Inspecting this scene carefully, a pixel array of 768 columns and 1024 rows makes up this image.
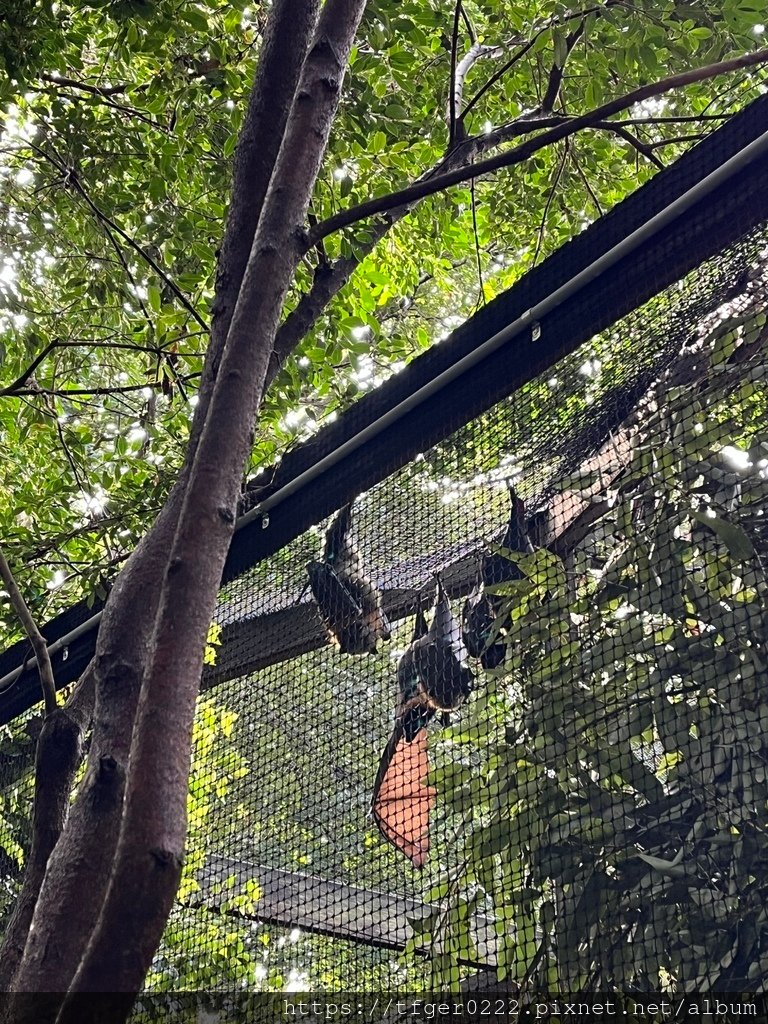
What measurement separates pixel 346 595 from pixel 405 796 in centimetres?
40

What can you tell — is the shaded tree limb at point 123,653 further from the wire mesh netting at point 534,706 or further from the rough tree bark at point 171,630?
the wire mesh netting at point 534,706

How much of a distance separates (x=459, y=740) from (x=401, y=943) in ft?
1.09

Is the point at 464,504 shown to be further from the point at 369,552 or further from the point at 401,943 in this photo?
the point at 401,943

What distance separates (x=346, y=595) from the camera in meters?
1.77

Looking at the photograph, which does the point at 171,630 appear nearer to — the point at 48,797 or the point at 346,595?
the point at 48,797

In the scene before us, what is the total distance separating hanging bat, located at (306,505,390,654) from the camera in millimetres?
1773

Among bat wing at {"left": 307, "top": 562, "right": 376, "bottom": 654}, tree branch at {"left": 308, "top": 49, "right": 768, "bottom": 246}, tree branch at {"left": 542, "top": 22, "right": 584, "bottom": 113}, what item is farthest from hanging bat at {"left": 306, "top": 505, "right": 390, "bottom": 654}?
tree branch at {"left": 542, "top": 22, "right": 584, "bottom": 113}

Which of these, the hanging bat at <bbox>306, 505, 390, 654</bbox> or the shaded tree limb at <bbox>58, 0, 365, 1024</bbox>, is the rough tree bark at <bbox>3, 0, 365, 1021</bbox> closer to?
the shaded tree limb at <bbox>58, 0, 365, 1024</bbox>

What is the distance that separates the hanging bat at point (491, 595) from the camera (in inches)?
62.1

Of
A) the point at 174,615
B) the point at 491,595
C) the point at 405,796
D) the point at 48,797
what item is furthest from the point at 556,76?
the point at 48,797

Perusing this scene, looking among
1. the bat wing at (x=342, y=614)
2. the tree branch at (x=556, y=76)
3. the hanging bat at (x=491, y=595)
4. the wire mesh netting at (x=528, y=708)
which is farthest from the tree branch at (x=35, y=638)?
the tree branch at (x=556, y=76)

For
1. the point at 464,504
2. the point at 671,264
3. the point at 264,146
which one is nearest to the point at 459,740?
the point at 464,504

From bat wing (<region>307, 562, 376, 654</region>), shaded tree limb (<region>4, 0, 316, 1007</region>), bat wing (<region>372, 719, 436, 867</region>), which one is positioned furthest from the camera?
bat wing (<region>307, 562, 376, 654</region>)

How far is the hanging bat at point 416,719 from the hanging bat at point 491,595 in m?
0.04
